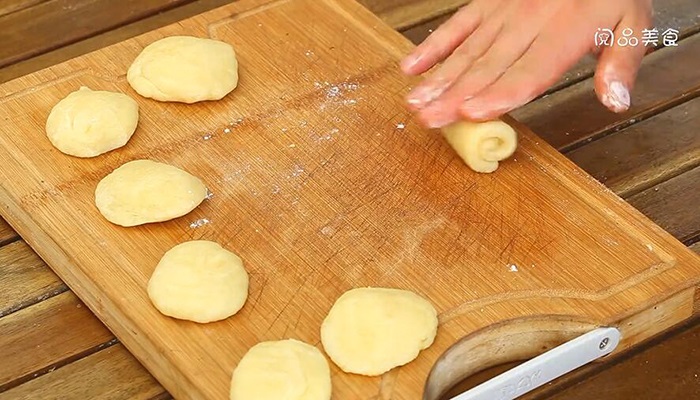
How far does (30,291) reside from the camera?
1834mm

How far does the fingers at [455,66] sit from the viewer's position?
1.92 metres

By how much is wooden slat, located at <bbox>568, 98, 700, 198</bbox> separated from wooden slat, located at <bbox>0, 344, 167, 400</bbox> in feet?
2.94

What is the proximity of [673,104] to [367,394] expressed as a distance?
102cm

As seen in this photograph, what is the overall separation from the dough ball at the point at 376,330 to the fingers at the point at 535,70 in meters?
0.41

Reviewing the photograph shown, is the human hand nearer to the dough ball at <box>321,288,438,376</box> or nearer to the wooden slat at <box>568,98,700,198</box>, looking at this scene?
the wooden slat at <box>568,98,700,198</box>

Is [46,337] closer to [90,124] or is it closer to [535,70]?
[90,124]

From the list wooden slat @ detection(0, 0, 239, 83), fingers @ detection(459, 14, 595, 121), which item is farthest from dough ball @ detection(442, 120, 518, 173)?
wooden slat @ detection(0, 0, 239, 83)

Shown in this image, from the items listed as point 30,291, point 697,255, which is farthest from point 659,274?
point 30,291

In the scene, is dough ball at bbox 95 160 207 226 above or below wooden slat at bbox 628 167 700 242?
above

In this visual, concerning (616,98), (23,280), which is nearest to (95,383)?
(23,280)

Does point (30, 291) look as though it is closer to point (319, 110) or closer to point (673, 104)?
point (319, 110)

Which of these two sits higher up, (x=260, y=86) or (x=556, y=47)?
(x=556, y=47)

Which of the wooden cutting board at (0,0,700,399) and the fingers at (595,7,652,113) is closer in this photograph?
the wooden cutting board at (0,0,700,399)

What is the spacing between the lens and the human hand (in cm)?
189
